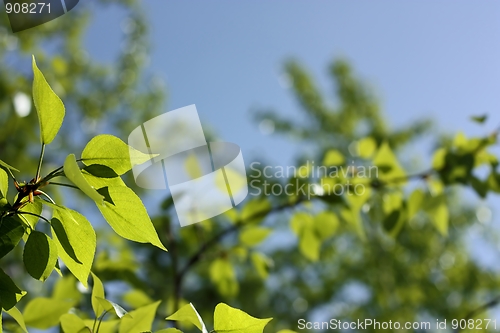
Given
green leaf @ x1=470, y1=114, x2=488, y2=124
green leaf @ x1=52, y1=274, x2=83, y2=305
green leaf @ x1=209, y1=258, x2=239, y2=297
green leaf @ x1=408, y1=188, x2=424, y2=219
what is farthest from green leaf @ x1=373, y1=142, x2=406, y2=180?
green leaf @ x1=52, y1=274, x2=83, y2=305

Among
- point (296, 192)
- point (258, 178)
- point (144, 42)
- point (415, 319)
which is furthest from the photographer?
point (144, 42)

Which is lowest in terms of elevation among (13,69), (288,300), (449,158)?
(288,300)

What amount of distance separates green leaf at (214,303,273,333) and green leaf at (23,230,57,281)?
0.10 metres

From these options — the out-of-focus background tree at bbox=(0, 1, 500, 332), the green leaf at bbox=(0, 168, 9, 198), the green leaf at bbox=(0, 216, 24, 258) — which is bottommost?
the out-of-focus background tree at bbox=(0, 1, 500, 332)

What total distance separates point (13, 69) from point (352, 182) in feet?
10.3

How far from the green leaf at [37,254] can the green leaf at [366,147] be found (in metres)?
0.55

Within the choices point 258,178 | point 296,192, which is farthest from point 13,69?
point 296,192

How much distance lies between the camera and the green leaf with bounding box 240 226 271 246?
72 centimetres

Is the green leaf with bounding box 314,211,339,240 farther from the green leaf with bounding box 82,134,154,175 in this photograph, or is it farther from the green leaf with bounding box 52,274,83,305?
the green leaf with bounding box 82,134,154,175

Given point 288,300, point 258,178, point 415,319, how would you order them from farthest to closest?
point 288,300 < point 415,319 < point 258,178

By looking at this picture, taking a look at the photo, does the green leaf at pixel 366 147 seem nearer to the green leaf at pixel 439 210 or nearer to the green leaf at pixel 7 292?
the green leaf at pixel 439 210

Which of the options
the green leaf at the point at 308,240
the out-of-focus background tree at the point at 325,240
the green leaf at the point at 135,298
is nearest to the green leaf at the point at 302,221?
the green leaf at the point at 308,240

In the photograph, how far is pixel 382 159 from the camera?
657mm

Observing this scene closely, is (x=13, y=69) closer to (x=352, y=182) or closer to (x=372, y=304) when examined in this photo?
(x=352, y=182)
